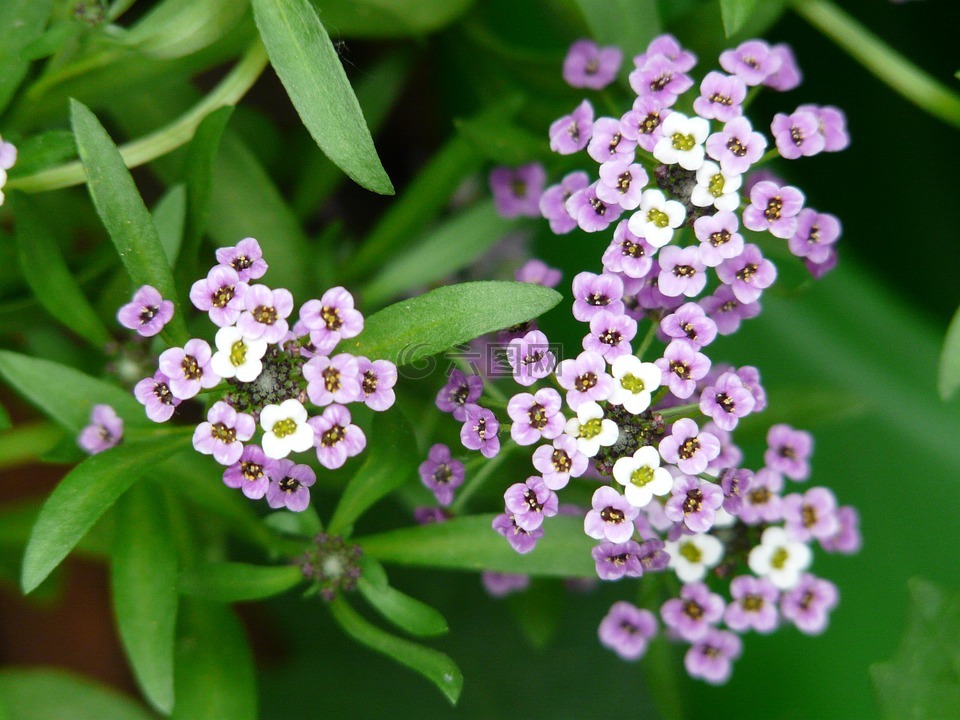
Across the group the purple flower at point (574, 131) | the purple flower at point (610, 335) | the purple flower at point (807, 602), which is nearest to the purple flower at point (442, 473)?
the purple flower at point (610, 335)

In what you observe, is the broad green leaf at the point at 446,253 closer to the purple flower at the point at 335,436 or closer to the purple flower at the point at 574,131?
the purple flower at the point at 574,131

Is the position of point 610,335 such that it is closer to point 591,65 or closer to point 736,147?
point 736,147

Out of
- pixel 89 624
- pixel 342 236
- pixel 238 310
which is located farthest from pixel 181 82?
pixel 89 624

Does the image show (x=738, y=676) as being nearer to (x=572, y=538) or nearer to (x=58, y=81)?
(x=572, y=538)

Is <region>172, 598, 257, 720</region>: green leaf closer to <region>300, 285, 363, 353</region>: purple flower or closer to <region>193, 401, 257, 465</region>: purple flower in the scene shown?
<region>193, 401, 257, 465</region>: purple flower

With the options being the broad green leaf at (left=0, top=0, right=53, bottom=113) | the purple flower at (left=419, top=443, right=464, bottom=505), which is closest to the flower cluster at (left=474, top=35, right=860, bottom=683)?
the purple flower at (left=419, top=443, right=464, bottom=505)

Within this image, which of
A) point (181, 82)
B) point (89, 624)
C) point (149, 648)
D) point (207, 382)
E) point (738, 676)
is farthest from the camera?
point (89, 624)
